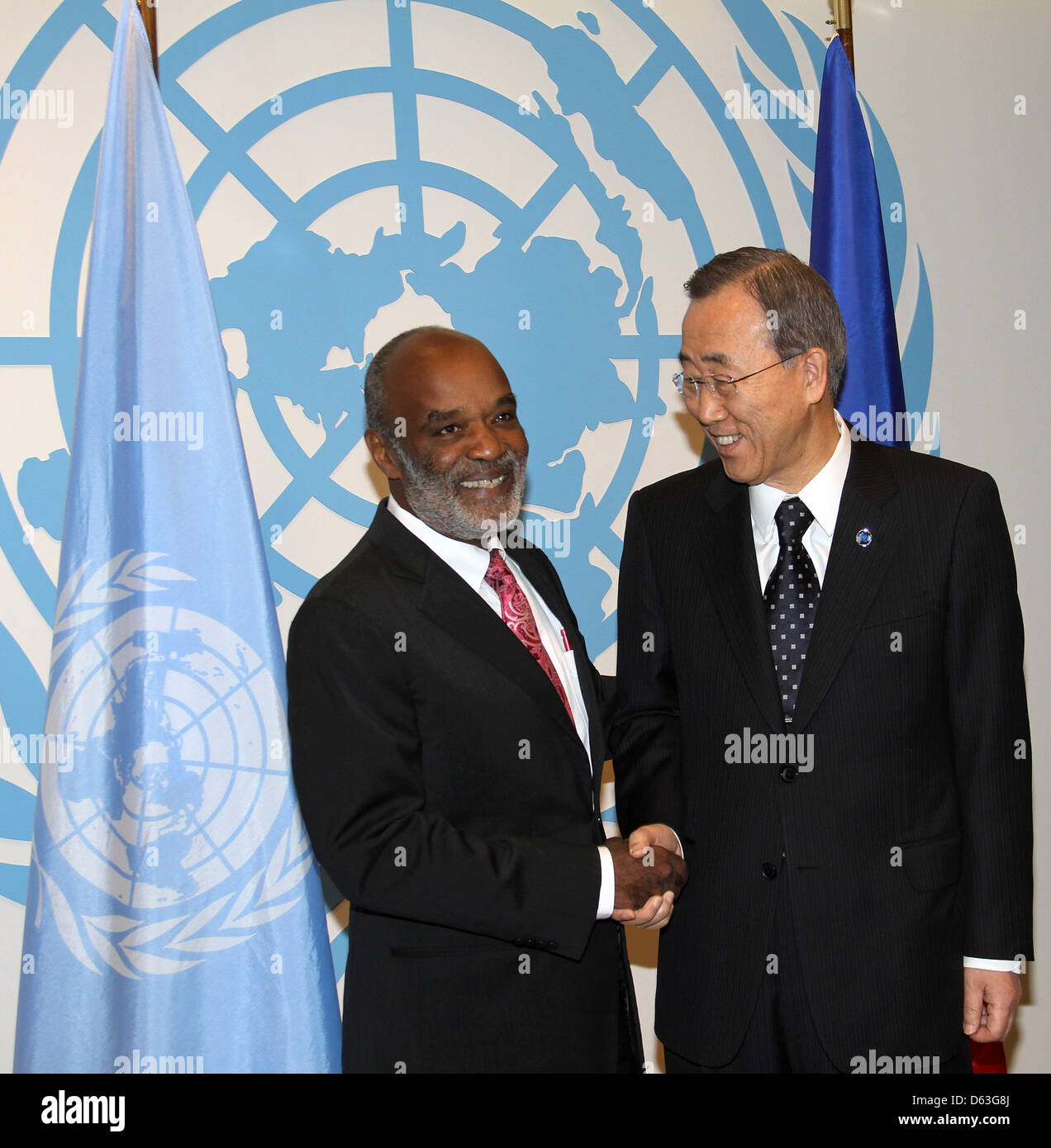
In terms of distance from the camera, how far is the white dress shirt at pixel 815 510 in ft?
7.58

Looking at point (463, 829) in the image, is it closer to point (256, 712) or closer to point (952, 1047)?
point (256, 712)

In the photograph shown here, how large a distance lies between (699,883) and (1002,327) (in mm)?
2555

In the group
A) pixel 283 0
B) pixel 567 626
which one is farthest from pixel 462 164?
pixel 567 626

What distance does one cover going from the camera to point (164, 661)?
2.70 meters

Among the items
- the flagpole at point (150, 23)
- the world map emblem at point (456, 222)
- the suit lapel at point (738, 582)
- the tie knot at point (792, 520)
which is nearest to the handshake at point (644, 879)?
the suit lapel at point (738, 582)

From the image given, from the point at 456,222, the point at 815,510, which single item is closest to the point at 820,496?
the point at 815,510

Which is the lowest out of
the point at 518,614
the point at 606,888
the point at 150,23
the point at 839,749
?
the point at 606,888

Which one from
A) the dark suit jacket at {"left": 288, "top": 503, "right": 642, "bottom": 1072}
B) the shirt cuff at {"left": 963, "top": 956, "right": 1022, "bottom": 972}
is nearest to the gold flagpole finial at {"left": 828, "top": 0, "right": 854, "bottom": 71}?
the dark suit jacket at {"left": 288, "top": 503, "right": 642, "bottom": 1072}

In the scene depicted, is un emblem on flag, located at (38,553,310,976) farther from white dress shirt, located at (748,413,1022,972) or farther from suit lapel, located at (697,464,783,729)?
white dress shirt, located at (748,413,1022,972)

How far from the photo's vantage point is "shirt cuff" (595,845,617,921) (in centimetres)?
216

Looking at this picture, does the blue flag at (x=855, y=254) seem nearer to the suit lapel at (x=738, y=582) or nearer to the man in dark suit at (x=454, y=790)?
the suit lapel at (x=738, y=582)

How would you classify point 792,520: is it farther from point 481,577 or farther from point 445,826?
point 445,826

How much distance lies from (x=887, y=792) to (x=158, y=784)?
1659mm

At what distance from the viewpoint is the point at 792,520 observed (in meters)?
2.33
